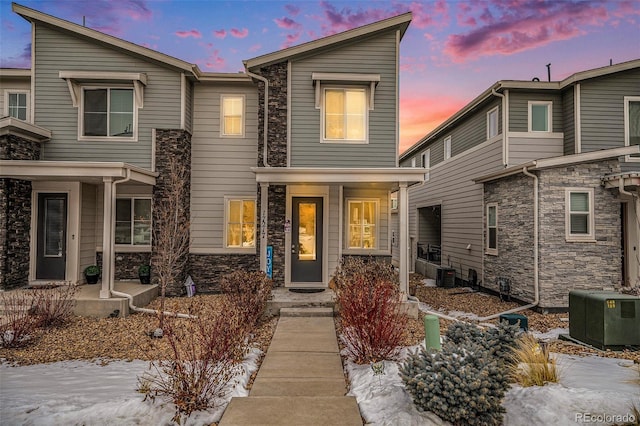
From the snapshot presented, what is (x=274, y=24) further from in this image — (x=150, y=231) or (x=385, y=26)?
(x=150, y=231)

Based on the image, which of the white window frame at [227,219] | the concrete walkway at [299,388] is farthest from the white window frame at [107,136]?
the concrete walkway at [299,388]

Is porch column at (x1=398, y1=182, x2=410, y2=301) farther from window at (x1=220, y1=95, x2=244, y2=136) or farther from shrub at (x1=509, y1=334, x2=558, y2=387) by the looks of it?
window at (x1=220, y1=95, x2=244, y2=136)

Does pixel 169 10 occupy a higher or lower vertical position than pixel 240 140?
higher

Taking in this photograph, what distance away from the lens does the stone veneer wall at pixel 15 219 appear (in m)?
8.45

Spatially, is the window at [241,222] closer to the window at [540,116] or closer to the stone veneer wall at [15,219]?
the stone veneer wall at [15,219]

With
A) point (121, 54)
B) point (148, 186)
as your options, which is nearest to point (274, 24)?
point (121, 54)

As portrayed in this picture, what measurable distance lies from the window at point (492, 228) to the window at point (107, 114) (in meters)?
10.9

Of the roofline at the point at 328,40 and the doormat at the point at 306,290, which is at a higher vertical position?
the roofline at the point at 328,40

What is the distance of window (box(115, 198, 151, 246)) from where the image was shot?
10125mm

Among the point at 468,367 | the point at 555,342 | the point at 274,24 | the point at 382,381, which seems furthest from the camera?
the point at 274,24

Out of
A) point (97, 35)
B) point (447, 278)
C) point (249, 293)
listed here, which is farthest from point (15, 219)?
point (447, 278)

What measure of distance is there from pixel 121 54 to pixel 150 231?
5001 mm

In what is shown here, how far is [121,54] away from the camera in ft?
32.2

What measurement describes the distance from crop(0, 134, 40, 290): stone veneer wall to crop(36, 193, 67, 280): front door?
9.8 inches
